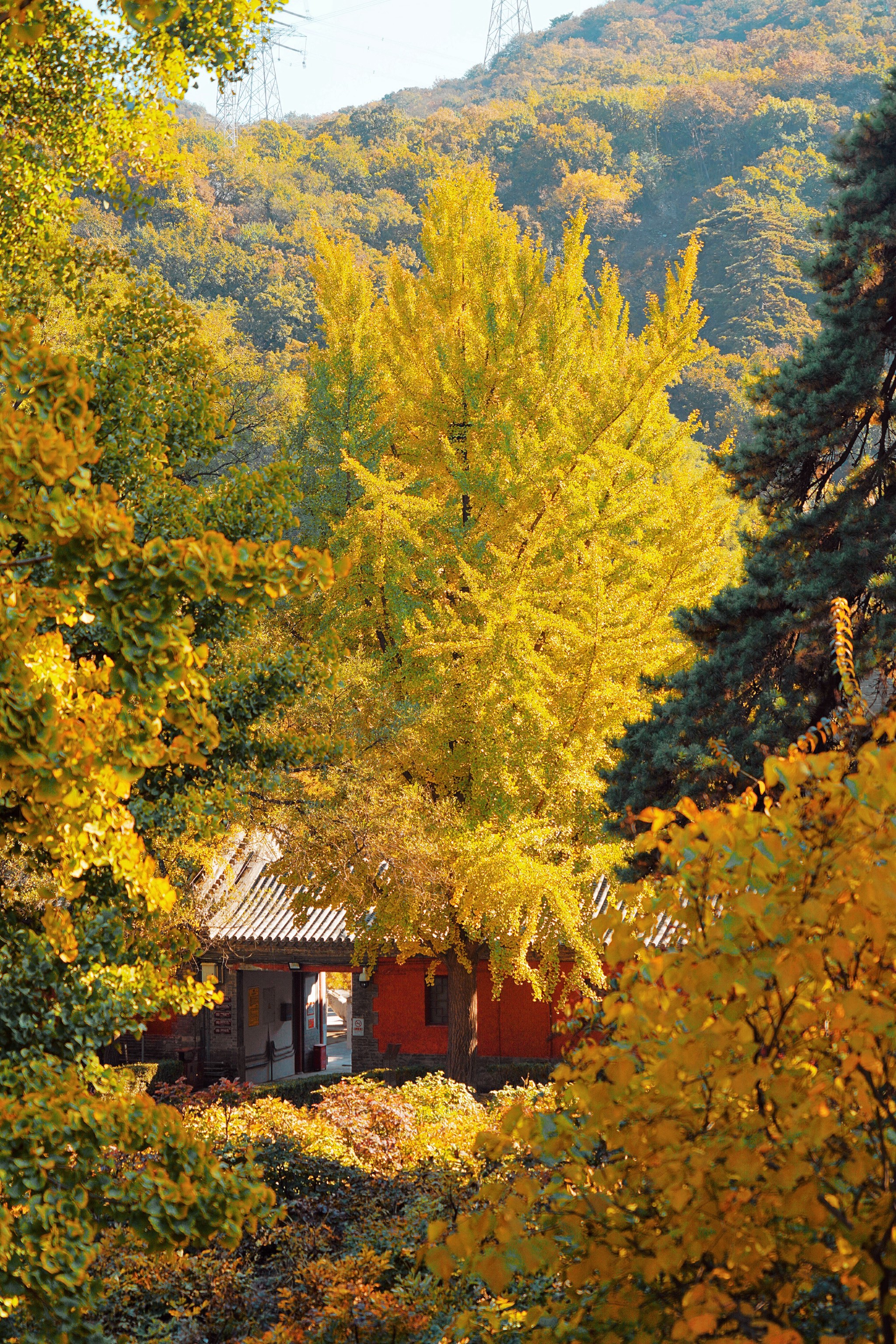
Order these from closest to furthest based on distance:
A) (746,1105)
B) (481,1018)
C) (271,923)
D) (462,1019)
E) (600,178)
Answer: (746,1105) → (462,1019) → (481,1018) → (271,923) → (600,178)

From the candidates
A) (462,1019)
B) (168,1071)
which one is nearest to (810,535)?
(462,1019)

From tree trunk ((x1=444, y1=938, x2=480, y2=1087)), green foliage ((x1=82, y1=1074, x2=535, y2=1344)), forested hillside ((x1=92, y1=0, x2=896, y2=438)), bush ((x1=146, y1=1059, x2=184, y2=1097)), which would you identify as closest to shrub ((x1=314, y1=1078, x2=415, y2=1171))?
green foliage ((x1=82, y1=1074, x2=535, y2=1344))

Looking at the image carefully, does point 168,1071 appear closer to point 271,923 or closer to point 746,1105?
point 271,923

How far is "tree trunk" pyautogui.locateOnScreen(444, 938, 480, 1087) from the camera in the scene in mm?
13734

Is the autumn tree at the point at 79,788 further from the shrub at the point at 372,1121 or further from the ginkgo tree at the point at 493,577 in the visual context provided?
the ginkgo tree at the point at 493,577

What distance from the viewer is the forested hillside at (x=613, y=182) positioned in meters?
51.8

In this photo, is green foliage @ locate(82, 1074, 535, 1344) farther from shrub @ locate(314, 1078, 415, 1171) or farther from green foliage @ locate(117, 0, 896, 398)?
green foliage @ locate(117, 0, 896, 398)

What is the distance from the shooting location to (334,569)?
3.88 m

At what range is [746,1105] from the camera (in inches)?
124

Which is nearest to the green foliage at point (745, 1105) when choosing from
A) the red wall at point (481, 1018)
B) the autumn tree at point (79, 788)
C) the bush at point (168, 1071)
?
the autumn tree at point (79, 788)

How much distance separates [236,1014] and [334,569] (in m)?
18.3

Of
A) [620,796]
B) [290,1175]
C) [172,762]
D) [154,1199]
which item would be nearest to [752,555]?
[620,796]

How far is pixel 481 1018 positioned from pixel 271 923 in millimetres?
3756

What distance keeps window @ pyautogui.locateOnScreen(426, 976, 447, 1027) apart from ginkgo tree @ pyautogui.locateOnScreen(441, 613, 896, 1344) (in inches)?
620
